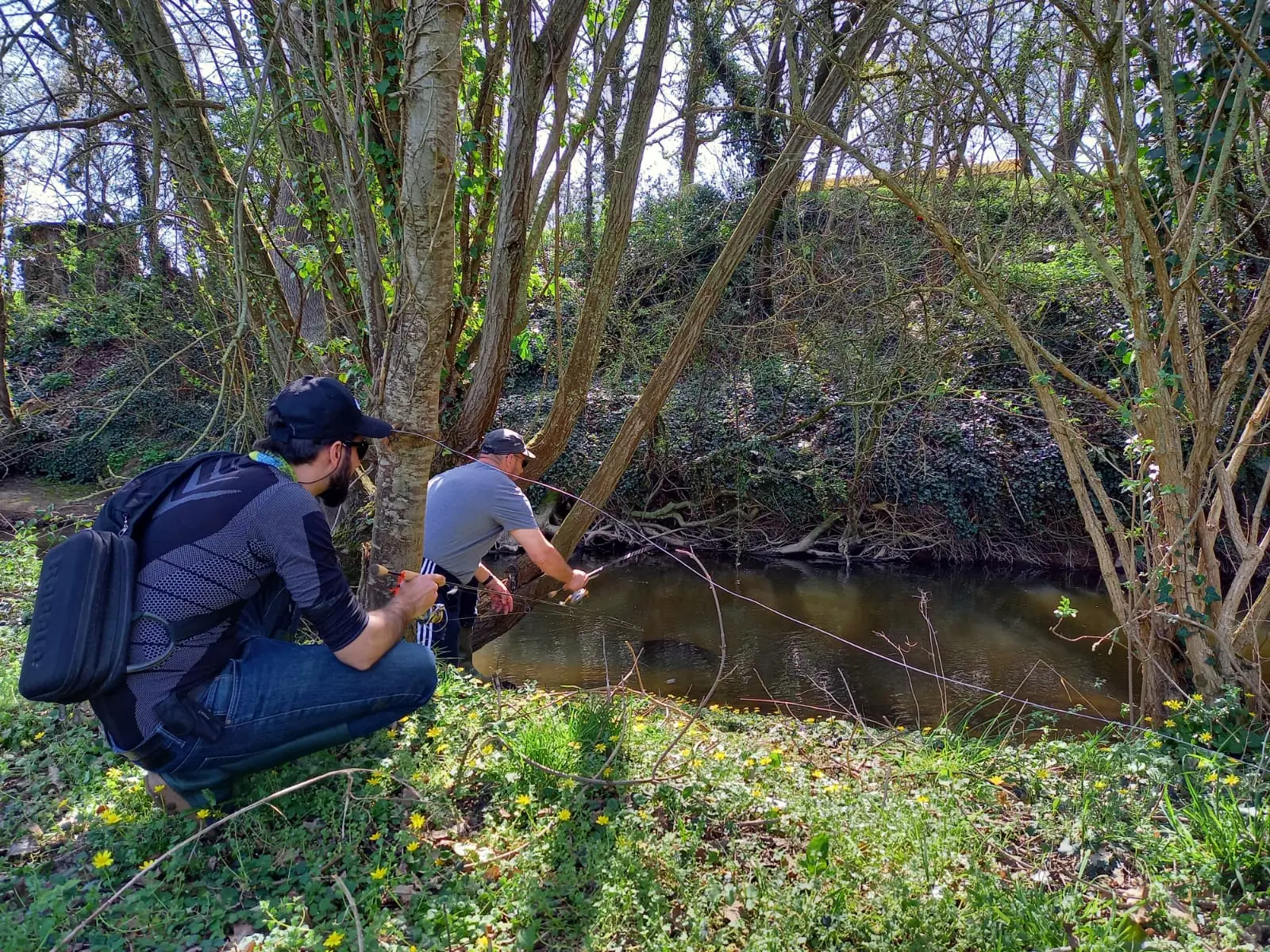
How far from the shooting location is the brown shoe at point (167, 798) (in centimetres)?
224

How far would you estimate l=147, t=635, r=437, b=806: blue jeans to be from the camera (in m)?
2.17

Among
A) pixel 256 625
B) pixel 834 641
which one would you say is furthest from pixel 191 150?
pixel 834 641

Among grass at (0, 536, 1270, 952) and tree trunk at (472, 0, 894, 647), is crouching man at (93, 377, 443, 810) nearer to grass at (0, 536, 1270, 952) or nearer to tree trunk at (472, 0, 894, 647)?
grass at (0, 536, 1270, 952)

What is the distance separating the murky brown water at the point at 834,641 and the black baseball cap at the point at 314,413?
3.10m

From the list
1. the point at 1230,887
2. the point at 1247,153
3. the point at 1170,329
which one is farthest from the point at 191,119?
the point at 1247,153

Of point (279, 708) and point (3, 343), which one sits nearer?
point (279, 708)

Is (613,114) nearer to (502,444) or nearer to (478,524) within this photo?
(502,444)

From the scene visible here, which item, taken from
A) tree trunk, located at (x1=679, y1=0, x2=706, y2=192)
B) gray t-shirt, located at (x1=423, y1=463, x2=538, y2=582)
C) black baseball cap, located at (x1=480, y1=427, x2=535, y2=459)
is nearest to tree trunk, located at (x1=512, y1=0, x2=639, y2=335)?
tree trunk, located at (x1=679, y1=0, x2=706, y2=192)

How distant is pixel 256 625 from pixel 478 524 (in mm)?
1686

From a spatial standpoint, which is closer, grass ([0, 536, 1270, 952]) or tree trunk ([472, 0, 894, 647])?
grass ([0, 536, 1270, 952])

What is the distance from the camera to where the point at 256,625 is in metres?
2.40

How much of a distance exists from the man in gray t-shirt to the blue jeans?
4.83 feet

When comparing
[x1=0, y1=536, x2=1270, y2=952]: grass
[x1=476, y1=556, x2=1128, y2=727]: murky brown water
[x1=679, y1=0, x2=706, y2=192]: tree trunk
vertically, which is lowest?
[x1=476, y1=556, x2=1128, y2=727]: murky brown water

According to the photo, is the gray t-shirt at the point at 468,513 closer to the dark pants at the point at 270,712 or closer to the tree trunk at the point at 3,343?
the dark pants at the point at 270,712
